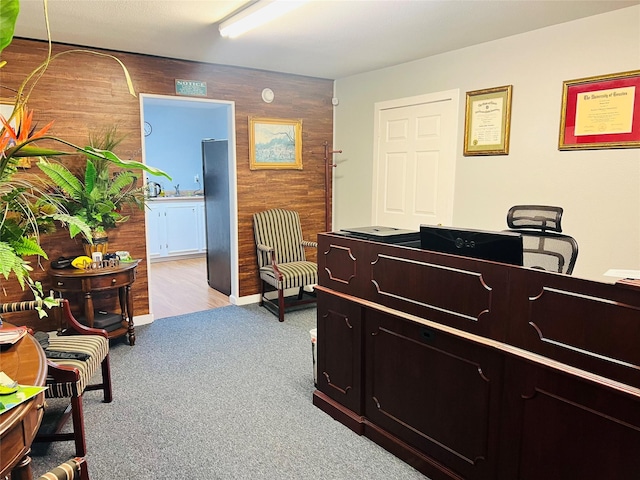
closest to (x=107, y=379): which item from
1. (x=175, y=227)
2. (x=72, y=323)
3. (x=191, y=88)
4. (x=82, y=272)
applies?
(x=72, y=323)

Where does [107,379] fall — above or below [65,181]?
below

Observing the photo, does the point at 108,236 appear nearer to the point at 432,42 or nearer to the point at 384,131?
the point at 384,131

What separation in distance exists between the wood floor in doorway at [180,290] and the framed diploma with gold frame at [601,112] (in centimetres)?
375

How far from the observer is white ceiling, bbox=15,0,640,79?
2.80 metres

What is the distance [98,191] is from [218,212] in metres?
1.71

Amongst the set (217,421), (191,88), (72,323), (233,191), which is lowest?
(217,421)

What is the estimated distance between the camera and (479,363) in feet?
6.20

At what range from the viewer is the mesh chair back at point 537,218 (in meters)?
2.64

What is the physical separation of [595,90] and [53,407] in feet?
13.8

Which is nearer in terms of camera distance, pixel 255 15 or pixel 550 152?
pixel 255 15

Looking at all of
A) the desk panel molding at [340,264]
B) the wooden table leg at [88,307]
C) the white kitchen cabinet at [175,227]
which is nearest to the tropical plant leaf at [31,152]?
the desk panel molding at [340,264]

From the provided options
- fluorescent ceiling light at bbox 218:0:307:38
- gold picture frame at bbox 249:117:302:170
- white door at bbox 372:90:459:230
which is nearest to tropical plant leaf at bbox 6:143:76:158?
fluorescent ceiling light at bbox 218:0:307:38

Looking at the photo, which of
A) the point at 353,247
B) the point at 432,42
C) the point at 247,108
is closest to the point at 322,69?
the point at 247,108

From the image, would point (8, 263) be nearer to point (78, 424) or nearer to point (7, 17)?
point (7, 17)
